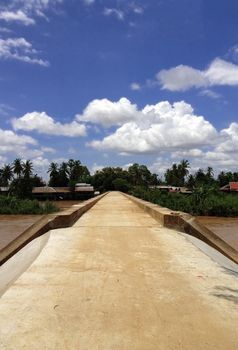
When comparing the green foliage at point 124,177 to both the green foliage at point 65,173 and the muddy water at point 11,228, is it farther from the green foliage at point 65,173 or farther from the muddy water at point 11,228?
the muddy water at point 11,228

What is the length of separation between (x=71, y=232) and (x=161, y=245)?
2417 millimetres

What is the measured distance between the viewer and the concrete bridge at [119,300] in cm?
332

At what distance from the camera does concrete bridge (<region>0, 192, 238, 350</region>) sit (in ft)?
10.9

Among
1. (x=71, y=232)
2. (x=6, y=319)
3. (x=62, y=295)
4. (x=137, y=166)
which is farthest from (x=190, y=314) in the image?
(x=137, y=166)

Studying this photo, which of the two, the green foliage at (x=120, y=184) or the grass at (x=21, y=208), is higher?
the green foliage at (x=120, y=184)

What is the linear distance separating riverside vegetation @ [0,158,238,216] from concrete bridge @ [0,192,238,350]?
26.1 meters

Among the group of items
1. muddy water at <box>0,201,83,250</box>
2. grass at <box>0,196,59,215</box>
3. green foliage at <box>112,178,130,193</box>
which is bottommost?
muddy water at <box>0,201,83,250</box>

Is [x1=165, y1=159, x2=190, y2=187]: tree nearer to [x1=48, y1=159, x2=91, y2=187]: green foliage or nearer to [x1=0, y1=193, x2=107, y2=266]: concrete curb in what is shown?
[x1=48, y1=159, x2=91, y2=187]: green foliage

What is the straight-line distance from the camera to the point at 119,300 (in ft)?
14.1

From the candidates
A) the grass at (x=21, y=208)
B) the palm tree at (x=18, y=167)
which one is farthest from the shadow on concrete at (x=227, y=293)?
the palm tree at (x=18, y=167)

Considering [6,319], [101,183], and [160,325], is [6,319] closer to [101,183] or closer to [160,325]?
[160,325]

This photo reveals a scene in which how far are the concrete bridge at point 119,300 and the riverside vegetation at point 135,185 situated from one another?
26111 mm

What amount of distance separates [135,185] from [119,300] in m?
106

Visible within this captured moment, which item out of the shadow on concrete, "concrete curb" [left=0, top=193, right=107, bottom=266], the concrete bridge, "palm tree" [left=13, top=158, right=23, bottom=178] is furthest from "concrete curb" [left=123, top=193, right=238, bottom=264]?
"palm tree" [left=13, top=158, right=23, bottom=178]
